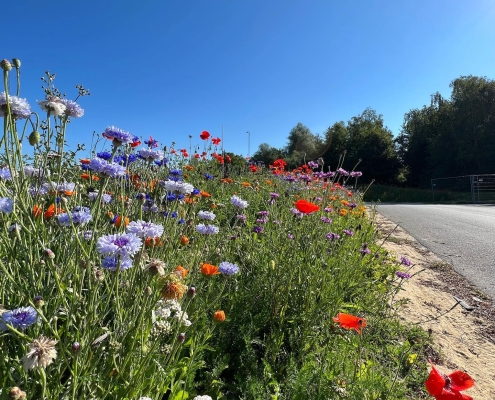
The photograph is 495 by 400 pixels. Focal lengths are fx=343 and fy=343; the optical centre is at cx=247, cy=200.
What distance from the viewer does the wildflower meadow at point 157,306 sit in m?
1.15

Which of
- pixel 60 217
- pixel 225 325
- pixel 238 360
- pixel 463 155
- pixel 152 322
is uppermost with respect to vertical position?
pixel 463 155

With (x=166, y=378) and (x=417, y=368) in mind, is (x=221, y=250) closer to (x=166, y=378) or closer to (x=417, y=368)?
(x=166, y=378)

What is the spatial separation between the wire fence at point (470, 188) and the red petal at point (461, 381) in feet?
70.6

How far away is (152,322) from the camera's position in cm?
135

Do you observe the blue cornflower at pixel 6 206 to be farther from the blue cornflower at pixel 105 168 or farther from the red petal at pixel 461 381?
the red petal at pixel 461 381

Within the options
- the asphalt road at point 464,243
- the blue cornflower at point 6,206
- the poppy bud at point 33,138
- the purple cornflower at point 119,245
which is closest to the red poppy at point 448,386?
the purple cornflower at point 119,245

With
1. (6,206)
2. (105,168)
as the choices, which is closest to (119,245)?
(105,168)

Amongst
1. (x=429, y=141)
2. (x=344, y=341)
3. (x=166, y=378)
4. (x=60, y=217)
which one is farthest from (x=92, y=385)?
(x=429, y=141)

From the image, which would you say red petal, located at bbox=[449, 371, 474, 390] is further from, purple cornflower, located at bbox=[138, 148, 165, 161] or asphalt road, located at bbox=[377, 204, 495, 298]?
asphalt road, located at bbox=[377, 204, 495, 298]

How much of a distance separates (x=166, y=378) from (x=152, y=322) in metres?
0.21

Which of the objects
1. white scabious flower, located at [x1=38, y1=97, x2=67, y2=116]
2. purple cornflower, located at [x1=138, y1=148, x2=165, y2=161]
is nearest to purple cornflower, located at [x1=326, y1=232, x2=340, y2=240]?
purple cornflower, located at [x1=138, y1=148, x2=165, y2=161]

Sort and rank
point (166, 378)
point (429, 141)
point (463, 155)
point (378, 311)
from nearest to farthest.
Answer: point (166, 378) < point (378, 311) < point (463, 155) < point (429, 141)

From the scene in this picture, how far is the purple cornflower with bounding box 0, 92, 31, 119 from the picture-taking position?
124 cm

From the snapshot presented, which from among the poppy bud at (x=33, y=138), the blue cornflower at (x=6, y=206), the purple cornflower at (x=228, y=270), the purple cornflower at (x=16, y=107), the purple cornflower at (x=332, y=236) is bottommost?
the purple cornflower at (x=332, y=236)
